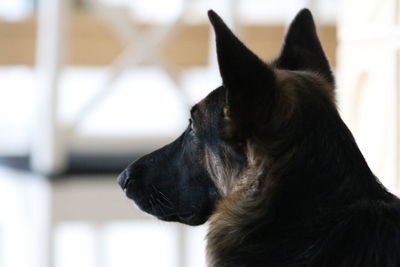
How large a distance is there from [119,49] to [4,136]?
0.77 m

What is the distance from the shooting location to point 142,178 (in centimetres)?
147

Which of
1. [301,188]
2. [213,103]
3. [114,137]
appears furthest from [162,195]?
[114,137]

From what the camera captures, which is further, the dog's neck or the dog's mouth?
the dog's mouth

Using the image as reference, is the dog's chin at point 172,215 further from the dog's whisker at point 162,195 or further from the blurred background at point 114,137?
the blurred background at point 114,137

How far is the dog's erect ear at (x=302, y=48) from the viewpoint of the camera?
1.47m

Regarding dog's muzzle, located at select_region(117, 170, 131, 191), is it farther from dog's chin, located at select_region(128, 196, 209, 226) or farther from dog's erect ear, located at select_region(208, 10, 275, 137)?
dog's erect ear, located at select_region(208, 10, 275, 137)

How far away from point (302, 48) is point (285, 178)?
0.37 m

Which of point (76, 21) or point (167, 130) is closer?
point (167, 130)

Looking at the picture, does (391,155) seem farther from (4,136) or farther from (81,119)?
(4,136)

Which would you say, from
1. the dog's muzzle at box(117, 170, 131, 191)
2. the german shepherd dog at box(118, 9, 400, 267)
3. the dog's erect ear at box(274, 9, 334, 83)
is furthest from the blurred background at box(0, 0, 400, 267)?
the dog's muzzle at box(117, 170, 131, 191)

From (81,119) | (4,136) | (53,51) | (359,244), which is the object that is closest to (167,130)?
(81,119)

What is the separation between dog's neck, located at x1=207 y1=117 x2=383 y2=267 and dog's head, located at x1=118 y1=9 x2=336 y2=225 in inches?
0.8

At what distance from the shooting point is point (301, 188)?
47.5 inches

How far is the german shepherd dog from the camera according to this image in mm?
1168
